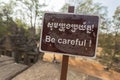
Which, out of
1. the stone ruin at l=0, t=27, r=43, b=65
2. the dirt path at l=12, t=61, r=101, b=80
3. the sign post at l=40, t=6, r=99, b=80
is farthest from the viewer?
the stone ruin at l=0, t=27, r=43, b=65

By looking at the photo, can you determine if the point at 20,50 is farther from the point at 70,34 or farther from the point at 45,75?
the point at 70,34

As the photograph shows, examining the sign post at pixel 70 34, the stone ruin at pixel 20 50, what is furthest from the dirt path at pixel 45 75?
the stone ruin at pixel 20 50

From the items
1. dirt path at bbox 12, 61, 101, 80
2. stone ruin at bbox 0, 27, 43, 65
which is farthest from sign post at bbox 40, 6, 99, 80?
stone ruin at bbox 0, 27, 43, 65

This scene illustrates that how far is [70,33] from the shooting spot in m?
1.66

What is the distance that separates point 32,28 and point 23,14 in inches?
53.1

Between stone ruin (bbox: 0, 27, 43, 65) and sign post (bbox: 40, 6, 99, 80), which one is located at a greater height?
sign post (bbox: 40, 6, 99, 80)

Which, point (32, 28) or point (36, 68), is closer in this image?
point (36, 68)

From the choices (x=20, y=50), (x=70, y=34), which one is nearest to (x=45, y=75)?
(x=70, y=34)

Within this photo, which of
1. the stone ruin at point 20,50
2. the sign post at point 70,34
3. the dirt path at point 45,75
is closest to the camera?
the sign post at point 70,34

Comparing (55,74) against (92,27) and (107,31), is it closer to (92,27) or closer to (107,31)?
(92,27)

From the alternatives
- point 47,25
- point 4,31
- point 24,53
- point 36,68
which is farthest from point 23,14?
point 47,25

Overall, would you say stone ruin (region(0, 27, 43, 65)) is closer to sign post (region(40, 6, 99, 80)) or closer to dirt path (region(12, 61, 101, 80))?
dirt path (region(12, 61, 101, 80))

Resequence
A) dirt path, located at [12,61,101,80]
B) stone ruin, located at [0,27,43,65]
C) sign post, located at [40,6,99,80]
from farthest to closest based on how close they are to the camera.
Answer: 1. stone ruin, located at [0,27,43,65]
2. dirt path, located at [12,61,101,80]
3. sign post, located at [40,6,99,80]

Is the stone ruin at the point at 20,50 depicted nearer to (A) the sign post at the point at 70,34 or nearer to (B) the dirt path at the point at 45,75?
(B) the dirt path at the point at 45,75
